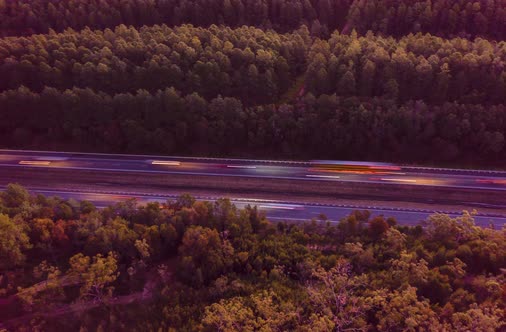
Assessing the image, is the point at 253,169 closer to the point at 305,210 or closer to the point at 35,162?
the point at 305,210

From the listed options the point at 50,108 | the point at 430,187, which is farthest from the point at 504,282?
the point at 50,108

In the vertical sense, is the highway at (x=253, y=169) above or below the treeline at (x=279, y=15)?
below

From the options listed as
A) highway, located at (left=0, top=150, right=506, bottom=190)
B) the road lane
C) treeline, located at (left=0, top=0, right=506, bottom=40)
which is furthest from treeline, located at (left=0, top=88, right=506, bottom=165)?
treeline, located at (left=0, top=0, right=506, bottom=40)

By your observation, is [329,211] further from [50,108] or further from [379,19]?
[50,108]

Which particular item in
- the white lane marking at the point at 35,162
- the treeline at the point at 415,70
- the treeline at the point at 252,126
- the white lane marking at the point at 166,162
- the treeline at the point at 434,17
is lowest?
the white lane marking at the point at 35,162

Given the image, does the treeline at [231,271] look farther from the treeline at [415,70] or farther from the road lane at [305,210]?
the treeline at [415,70]

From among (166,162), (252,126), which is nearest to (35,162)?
(166,162)

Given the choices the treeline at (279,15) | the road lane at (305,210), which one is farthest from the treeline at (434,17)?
the road lane at (305,210)
